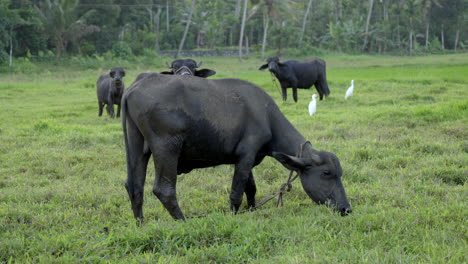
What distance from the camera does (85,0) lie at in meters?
36.4

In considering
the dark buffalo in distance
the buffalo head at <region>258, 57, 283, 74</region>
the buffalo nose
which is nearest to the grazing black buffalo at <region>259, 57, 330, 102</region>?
the buffalo head at <region>258, 57, 283, 74</region>

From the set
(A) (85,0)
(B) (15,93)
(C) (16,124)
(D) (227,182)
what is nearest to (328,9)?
(A) (85,0)

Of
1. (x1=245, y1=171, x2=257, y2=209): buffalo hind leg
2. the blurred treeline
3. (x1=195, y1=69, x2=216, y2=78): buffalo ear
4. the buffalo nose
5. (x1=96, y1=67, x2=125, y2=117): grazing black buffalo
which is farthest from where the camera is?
the blurred treeline

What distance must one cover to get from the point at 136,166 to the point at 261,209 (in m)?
1.27

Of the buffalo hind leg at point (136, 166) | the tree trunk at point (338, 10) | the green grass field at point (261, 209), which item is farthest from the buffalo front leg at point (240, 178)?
the tree trunk at point (338, 10)

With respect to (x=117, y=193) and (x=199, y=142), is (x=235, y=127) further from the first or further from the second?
(x=117, y=193)

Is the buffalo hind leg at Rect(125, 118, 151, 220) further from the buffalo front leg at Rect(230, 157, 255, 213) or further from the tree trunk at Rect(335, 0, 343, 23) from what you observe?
the tree trunk at Rect(335, 0, 343, 23)

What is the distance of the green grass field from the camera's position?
11.3 feet

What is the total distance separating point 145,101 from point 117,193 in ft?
5.28

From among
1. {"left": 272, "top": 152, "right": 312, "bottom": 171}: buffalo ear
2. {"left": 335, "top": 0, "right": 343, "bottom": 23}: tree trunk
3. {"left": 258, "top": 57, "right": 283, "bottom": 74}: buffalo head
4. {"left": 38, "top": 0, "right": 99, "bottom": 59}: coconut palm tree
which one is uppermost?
{"left": 335, "top": 0, "right": 343, "bottom": 23}: tree trunk

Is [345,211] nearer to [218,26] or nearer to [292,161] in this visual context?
[292,161]

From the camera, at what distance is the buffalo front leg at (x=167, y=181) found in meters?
4.18

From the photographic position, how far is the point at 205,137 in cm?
435

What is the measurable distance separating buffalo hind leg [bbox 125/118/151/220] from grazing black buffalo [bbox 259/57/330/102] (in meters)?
10.3
